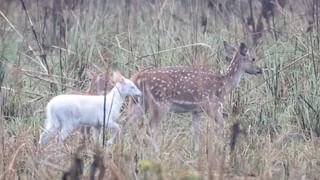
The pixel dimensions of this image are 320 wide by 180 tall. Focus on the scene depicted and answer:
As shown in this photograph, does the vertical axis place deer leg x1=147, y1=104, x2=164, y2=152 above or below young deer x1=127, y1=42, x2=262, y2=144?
below

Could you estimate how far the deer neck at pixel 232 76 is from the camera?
24.8 feet

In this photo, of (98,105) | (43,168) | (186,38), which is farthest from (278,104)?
(43,168)

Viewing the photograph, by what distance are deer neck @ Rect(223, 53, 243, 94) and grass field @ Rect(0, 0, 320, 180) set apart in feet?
0.27

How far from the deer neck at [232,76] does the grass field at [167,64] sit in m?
0.08

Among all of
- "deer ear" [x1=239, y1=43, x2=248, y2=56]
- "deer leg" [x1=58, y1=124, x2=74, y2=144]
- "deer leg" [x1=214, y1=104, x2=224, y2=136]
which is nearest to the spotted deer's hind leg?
"deer leg" [x1=214, y1=104, x2=224, y2=136]

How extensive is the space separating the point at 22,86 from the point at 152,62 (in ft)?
3.52

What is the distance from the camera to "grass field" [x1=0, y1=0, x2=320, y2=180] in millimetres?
5504

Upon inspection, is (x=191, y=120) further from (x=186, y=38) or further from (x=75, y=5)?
(x=75, y=5)

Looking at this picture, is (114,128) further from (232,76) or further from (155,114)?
(232,76)

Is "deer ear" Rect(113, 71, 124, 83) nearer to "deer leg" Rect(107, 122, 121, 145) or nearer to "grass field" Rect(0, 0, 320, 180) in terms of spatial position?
"grass field" Rect(0, 0, 320, 180)

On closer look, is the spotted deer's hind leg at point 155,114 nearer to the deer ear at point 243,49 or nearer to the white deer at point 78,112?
the white deer at point 78,112

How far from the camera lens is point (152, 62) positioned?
8508 millimetres

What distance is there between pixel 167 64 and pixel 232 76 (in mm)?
913

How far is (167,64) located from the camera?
852cm
